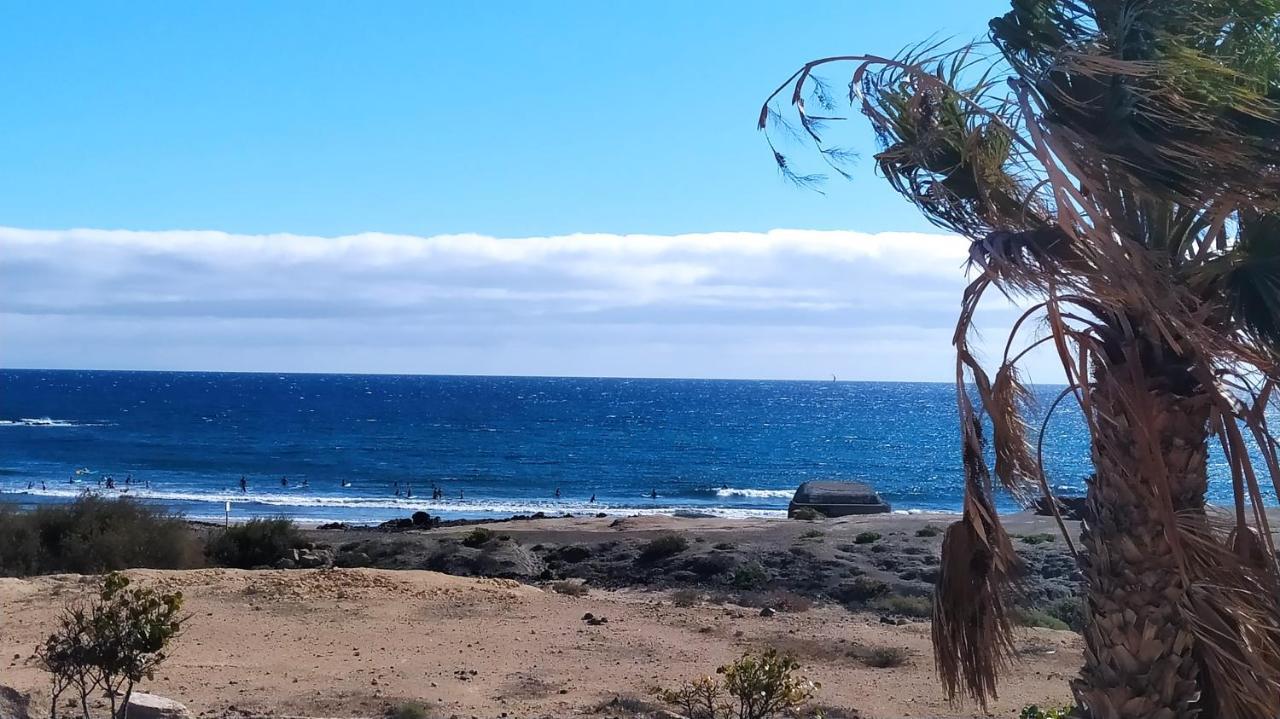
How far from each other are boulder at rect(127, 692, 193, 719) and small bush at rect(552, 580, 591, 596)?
1111 centimetres

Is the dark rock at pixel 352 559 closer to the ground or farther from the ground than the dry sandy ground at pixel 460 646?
closer to the ground

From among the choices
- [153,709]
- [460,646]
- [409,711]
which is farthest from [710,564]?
[153,709]

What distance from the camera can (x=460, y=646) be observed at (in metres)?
13.9

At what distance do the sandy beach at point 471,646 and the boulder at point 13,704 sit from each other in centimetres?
25

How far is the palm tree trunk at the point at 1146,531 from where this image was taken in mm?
5082

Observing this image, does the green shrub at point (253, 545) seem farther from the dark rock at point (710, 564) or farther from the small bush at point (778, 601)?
the small bush at point (778, 601)

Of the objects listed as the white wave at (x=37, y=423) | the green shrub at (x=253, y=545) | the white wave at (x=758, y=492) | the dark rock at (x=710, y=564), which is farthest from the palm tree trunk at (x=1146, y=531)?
the white wave at (x=37, y=423)

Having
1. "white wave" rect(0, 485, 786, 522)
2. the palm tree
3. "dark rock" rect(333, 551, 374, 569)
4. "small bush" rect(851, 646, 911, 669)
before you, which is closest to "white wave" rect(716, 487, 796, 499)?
"white wave" rect(0, 485, 786, 522)

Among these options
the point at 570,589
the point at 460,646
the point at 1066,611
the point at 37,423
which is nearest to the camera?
the point at 460,646

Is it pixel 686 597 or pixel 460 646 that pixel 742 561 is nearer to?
pixel 686 597

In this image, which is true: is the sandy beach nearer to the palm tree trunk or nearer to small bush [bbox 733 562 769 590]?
small bush [bbox 733 562 769 590]

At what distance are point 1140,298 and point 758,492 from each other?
64293 millimetres

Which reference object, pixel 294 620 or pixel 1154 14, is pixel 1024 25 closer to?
pixel 1154 14

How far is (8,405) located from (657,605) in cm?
13850
